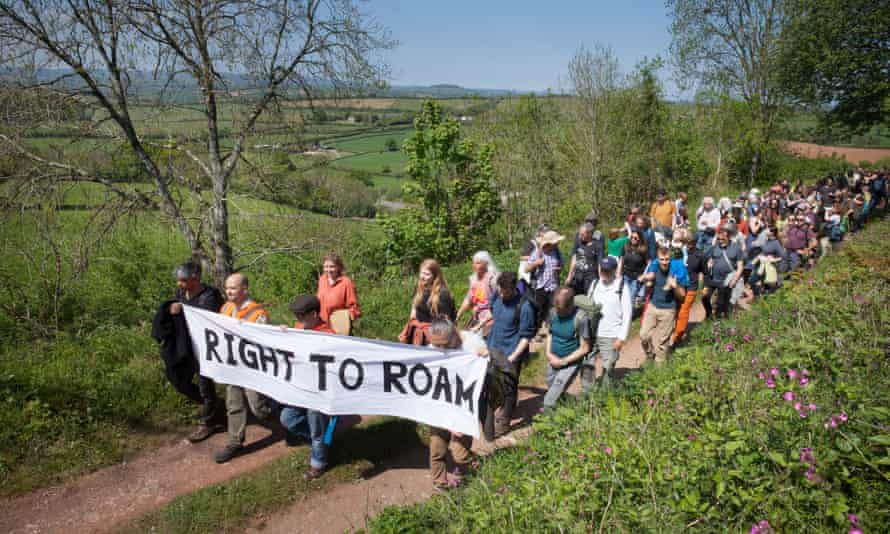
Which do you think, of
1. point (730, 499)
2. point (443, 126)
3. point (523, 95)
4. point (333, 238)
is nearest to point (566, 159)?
point (523, 95)

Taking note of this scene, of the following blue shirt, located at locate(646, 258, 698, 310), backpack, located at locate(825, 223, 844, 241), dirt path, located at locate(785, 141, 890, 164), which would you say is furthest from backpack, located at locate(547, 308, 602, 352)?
dirt path, located at locate(785, 141, 890, 164)

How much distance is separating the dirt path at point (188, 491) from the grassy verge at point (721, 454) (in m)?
1.26

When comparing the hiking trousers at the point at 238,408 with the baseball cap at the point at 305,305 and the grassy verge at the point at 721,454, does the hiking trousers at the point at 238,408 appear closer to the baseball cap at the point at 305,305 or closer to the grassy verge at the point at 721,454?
the baseball cap at the point at 305,305

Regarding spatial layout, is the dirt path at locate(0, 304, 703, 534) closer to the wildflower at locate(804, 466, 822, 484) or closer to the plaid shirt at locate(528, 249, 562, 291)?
the plaid shirt at locate(528, 249, 562, 291)

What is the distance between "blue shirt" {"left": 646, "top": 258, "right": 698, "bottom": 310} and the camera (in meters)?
7.54

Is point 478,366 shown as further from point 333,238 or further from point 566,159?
point 566,159

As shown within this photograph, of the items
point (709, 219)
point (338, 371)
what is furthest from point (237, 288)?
point (709, 219)

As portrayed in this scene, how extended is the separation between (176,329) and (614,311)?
17.3 ft

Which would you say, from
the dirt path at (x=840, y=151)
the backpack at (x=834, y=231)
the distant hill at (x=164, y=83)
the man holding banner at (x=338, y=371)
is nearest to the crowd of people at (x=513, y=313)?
the man holding banner at (x=338, y=371)

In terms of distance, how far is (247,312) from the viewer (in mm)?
5953

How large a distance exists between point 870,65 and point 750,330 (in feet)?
88.3

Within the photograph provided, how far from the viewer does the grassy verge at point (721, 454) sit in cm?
325

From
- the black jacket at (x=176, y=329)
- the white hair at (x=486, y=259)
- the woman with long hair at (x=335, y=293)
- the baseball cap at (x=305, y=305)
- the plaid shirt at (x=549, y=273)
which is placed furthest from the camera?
the plaid shirt at (x=549, y=273)

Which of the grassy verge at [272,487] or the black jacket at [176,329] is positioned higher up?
the black jacket at [176,329]
